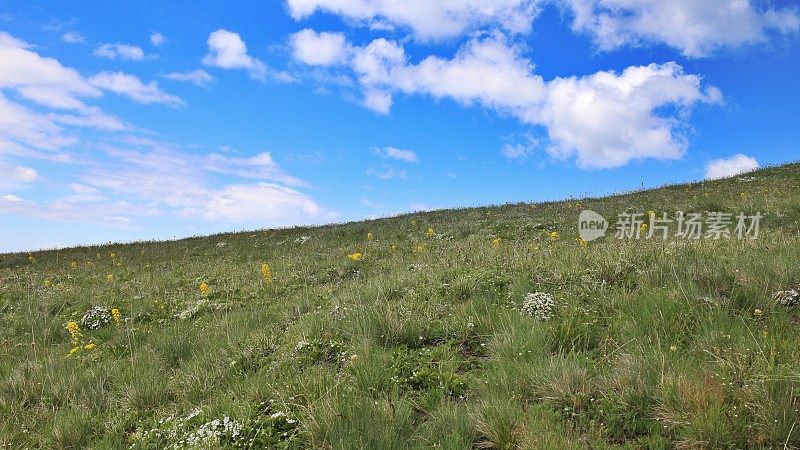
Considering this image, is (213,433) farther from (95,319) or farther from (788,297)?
(95,319)

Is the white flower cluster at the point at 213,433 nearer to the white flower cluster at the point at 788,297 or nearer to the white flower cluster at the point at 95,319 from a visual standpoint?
the white flower cluster at the point at 788,297

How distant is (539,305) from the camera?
238 inches

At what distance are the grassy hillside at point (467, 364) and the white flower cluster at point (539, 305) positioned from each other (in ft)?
0.15

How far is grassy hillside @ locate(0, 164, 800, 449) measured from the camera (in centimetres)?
381

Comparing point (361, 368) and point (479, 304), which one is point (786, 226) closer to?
point (479, 304)

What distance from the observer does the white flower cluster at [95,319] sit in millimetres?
9789

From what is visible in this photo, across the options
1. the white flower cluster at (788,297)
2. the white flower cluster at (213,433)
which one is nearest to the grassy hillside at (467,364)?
the white flower cluster at (213,433)

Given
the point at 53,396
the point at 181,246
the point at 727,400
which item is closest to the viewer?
the point at 727,400

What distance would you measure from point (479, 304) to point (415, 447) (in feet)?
8.92

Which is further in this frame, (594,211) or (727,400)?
(594,211)

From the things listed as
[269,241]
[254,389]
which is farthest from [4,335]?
[269,241]

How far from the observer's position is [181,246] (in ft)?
81.6

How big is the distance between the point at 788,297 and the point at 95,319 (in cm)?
1188

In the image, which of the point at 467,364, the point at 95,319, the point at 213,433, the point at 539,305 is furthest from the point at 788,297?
the point at 95,319
